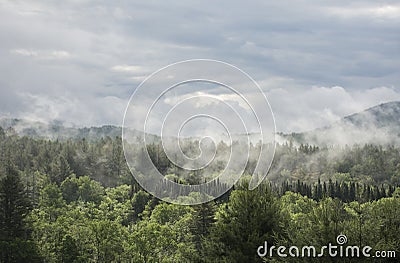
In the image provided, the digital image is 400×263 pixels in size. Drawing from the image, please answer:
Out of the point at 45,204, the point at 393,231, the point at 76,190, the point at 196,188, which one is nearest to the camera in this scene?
the point at 196,188

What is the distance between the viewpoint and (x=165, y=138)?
14.1 metres

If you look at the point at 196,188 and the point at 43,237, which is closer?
the point at 196,188

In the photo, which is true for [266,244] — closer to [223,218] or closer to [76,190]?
[223,218]

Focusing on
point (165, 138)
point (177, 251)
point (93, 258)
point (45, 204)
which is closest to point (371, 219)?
point (165, 138)

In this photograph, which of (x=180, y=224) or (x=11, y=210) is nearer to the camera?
(x=11, y=210)

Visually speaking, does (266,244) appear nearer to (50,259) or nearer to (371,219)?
(371,219)

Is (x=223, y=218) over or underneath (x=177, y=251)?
over

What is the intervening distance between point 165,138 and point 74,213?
191 feet

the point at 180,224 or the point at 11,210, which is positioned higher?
the point at 11,210

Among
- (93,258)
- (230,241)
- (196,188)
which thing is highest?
(196,188)

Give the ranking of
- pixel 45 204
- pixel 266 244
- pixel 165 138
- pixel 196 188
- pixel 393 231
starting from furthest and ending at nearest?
pixel 45 204
pixel 266 244
pixel 393 231
pixel 196 188
pixel 165 138

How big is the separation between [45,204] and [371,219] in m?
80.4

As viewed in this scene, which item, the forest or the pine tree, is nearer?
the forest

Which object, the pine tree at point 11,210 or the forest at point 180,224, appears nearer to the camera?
the forest at point 180,224
